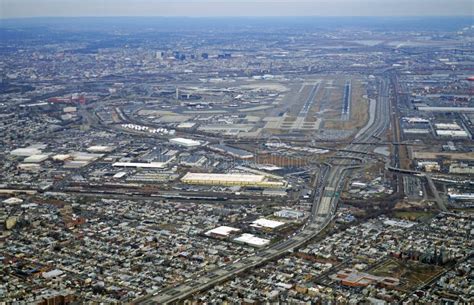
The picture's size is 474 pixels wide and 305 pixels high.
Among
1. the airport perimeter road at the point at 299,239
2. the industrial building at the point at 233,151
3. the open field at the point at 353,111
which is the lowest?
the airport perimeter road at the point at 299,239

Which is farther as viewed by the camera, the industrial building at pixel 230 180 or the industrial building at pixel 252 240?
the industrial building at pixel 230 180

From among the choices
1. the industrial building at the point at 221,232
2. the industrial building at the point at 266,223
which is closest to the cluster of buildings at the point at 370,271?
the industrial building at the point at 266,223

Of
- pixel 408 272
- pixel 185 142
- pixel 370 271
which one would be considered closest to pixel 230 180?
pixel 185 142

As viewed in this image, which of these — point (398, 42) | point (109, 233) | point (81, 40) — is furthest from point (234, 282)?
point (81, 40)

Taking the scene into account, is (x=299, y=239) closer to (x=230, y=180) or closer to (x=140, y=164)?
(x=230, y=180)

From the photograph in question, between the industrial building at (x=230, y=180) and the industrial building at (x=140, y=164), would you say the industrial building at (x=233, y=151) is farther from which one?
the industrial building at (x=230, y=180)

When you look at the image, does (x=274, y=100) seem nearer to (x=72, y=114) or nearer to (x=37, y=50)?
(x=72, y=114)
